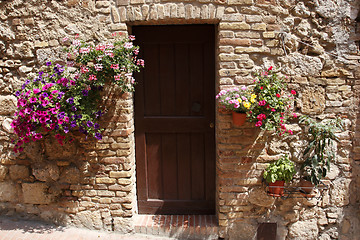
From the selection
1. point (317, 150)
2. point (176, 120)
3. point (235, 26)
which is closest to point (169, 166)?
point (176, 120)

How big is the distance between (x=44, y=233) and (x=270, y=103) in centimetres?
282

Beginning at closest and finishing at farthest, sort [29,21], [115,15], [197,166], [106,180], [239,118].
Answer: [239,118]
[115,15]
[29,21]
[106,180]
[197,166]

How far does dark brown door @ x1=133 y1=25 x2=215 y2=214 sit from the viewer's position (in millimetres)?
3375

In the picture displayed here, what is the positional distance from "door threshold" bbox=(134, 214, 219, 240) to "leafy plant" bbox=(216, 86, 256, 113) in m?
1.40

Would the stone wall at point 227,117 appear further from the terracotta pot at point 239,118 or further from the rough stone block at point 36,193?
the terracotta pot at point 239,118

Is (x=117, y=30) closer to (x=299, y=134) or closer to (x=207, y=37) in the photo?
(x=207, y=37)

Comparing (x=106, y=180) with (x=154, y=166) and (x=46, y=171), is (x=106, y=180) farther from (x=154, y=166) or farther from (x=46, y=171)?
(x=46, y=171)

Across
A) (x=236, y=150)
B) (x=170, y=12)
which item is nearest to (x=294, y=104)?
(x=236, y=150)

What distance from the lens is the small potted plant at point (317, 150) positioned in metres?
3.00

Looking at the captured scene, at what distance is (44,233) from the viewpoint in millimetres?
3320

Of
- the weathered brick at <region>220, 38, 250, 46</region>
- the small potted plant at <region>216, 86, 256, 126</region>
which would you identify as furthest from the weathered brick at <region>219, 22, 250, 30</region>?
the small potted plant at <region>216, 86, 256, 126</region>

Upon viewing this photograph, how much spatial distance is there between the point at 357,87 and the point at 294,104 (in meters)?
0.67

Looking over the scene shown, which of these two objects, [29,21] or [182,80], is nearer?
[29,21]

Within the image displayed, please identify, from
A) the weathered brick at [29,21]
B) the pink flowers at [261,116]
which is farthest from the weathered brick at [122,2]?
the pink flowers at [261,116]
